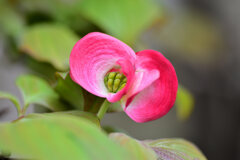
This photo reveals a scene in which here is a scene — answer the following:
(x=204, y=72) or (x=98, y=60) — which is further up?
(x=98, y=60)

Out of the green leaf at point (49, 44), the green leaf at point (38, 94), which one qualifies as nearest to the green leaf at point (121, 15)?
the green leaf at point (49, 44)

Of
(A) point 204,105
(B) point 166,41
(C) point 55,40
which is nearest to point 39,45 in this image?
(C) point 55,40

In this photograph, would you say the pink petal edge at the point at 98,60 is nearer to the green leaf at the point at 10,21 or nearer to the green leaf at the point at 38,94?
the green leaf at the point at 38,94

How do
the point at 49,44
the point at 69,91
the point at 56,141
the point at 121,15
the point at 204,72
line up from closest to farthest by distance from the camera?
the point at 56,141 < the point at 69,91 < the point at 49,44 < the point at 121,15 < the point at 204,72

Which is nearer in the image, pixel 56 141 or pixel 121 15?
pixel 56 141

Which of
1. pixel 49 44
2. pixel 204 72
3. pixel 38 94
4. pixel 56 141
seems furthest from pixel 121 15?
pixel 204 72

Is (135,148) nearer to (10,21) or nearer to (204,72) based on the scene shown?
(10,21)
